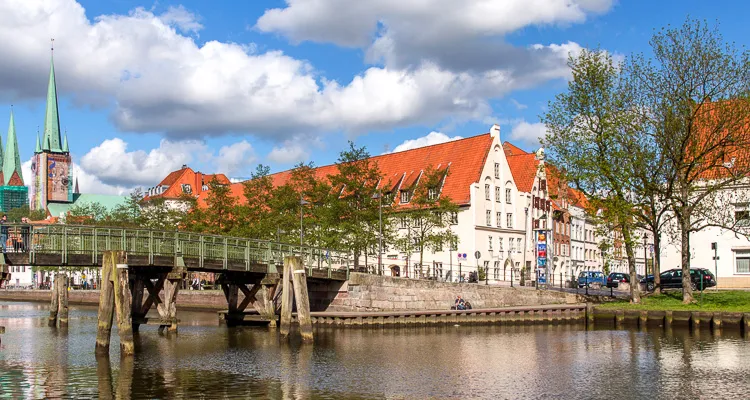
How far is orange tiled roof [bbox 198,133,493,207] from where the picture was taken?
270 feet

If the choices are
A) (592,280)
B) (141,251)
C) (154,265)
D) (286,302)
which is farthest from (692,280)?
(141,251)

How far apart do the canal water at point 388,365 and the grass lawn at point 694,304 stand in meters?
3.89

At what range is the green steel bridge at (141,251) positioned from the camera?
36.5 meters

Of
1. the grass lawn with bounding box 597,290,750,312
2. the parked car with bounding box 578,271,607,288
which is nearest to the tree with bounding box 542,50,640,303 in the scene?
the grass lawn with bounding box 597,290,750,312

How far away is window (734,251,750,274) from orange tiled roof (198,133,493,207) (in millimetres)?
23809

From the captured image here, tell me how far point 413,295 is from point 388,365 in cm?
2188

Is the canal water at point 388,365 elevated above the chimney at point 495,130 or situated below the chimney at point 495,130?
below

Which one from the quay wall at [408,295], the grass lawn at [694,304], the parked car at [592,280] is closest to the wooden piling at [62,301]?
the quay wall at [408,295]

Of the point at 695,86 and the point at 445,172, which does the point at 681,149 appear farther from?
the point at 445,172

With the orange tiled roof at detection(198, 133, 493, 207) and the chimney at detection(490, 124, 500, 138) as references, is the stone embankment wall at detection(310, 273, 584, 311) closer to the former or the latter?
the orange tiled roof at detection(198, 133, 493, 207)

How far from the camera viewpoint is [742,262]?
238ft

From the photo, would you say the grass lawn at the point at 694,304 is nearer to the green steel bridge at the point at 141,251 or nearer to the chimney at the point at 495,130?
the green steel bridge at the point at 141,251

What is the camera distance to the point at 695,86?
162ft

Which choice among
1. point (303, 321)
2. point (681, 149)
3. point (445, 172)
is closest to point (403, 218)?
point (445, 172)
